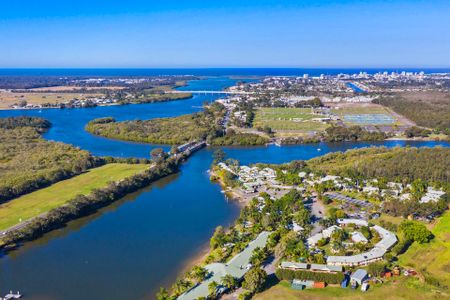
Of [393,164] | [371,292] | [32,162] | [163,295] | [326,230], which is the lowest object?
[371,292]

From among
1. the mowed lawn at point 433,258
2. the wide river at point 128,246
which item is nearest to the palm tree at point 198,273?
the wide river at point 128,246

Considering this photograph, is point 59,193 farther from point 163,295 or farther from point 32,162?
point 163,295

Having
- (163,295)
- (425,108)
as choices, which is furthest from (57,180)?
(425,108)

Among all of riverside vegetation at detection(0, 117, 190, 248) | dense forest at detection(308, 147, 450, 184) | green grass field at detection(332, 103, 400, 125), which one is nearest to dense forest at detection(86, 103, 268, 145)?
riverside vegetation at detection(0, 117, 190, 248)

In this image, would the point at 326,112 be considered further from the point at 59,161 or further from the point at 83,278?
the point at 83,278

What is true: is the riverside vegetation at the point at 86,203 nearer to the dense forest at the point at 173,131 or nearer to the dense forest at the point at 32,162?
the dense forest at the point at 32,162

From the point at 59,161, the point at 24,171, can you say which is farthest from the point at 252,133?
the point at 24,171
